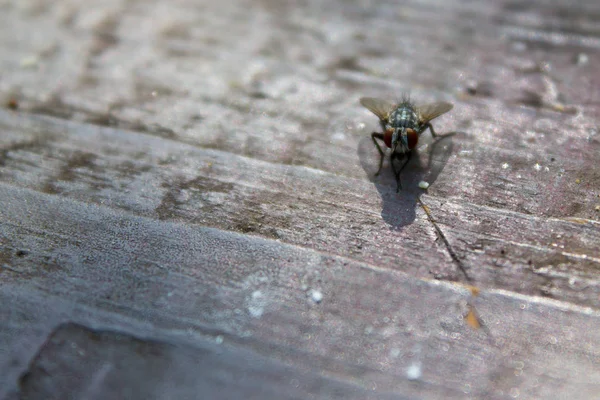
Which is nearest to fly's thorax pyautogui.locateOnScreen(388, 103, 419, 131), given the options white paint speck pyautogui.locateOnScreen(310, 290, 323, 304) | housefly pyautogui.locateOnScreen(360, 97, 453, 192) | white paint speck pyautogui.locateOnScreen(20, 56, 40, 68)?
housefly pyautogui.locateOnScreen(360, 97, 453, 192)

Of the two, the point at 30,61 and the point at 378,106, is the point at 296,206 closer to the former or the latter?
the point at 378,106

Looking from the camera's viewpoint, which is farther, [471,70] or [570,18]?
[570,18]

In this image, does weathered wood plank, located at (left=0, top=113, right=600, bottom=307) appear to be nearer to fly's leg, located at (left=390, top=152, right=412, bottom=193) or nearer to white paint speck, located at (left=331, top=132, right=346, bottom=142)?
fly's leg, located at (left=390, top=152, right=412, bottom=193)

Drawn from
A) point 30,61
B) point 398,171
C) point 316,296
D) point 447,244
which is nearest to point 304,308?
point 316,296

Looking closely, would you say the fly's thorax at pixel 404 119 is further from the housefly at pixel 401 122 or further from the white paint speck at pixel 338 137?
the white paint speck at pixel 338 137

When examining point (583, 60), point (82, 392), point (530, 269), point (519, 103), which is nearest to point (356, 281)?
point (530, 269)

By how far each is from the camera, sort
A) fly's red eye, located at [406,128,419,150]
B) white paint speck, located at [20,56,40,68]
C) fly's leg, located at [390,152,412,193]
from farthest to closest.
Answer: white paint speck, located at [20,56,40,68] < fly's red eye, located at [406,128,419,150] < fly's leg, located at [390,152,412,193]

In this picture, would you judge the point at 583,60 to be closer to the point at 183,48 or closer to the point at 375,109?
the point at 375,109
